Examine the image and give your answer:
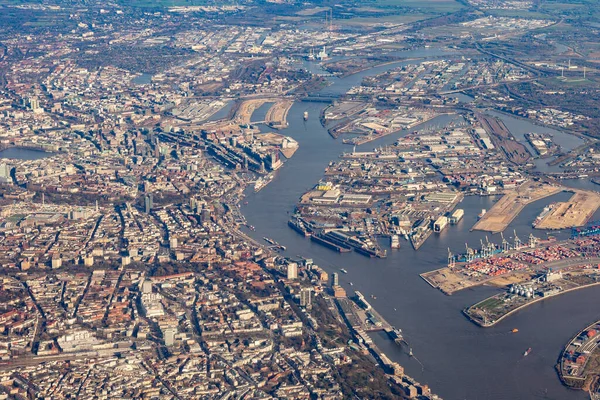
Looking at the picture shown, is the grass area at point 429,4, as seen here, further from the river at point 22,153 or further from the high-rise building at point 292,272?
the high-rise building at point 292,272

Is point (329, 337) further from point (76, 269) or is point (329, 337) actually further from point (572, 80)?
point (572, 80)

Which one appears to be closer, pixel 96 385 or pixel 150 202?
pixel 96 385

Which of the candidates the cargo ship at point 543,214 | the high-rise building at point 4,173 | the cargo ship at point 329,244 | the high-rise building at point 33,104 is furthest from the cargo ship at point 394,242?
the high-rise building at point 33,104

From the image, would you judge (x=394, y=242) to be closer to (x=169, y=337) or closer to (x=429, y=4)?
(x=169, y=337)

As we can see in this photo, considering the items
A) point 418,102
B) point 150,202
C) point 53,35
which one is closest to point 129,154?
point 150,202

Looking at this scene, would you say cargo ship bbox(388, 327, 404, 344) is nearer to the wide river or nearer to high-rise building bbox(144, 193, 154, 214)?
the wide river
